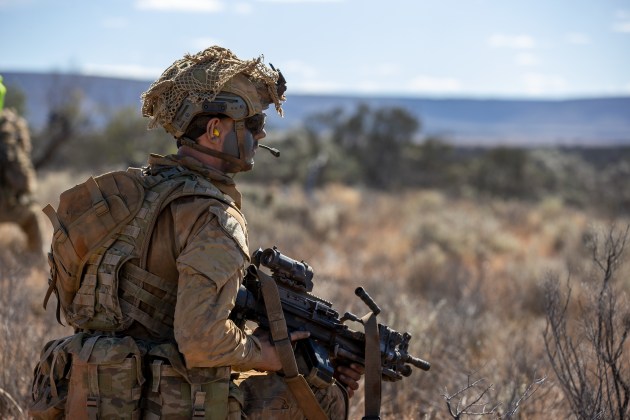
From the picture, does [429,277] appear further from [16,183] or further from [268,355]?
[268,355]

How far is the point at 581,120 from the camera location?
479 feet

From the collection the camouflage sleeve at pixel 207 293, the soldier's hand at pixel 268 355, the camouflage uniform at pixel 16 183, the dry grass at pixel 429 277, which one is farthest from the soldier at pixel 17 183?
the camouflage sleeve at pixel 207 293

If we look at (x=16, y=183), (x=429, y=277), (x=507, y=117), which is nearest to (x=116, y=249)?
(x=16, y=183)

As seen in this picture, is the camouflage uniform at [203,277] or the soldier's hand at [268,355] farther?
the soldier's hand at [268,355]

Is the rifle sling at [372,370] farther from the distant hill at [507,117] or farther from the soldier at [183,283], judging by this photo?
the distant hill at [507,117]

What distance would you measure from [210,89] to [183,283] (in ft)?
2.74

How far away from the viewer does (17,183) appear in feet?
26.7

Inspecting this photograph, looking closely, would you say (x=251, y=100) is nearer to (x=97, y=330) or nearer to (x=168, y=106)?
(x=168, y=106)

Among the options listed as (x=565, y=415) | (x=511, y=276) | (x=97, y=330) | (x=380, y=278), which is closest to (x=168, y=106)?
(x=97, y=330)

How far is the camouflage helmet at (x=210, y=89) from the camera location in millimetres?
3088

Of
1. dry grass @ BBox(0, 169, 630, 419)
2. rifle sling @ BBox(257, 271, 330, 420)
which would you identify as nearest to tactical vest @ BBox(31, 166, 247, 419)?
rifle sling @ BBox(257, 271, 330, 420)

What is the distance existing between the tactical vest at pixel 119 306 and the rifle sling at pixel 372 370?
674mm

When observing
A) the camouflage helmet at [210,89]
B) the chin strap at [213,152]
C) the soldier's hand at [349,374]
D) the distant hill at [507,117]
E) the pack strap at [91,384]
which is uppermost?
the distant hill at [507,117]

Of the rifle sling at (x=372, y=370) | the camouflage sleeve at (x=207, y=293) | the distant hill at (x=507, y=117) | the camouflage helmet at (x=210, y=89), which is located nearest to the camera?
the camouflage sleeve at (x=207, y=293)
